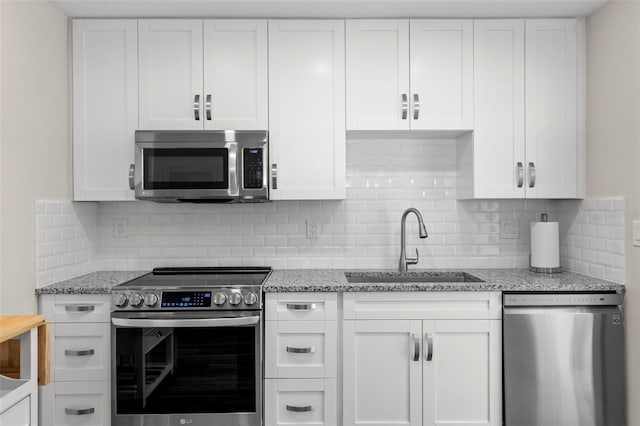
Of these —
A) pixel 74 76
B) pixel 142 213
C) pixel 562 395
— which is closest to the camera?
pixel 562 395

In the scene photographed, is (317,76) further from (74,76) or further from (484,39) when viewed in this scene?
(74,76)

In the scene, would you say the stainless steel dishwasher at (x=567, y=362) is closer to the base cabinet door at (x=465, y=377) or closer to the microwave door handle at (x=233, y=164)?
the base cabinet door at (x=465, y=377)

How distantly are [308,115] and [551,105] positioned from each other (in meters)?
1.44

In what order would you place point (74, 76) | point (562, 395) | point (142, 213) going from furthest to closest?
point (142, 213)
point (74, 76)
point (562, 395)

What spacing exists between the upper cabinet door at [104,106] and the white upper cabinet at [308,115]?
33.0 inches

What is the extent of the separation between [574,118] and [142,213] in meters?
2.75

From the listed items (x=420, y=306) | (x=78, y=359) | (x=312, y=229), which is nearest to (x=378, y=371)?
(x=420, y=306)

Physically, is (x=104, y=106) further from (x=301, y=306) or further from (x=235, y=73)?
(x=301, y=306)

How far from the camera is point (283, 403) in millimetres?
2426

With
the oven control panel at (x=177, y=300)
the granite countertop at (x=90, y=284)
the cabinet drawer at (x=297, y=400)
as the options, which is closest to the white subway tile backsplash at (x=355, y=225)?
the granite countertop at (x=90, y=284)

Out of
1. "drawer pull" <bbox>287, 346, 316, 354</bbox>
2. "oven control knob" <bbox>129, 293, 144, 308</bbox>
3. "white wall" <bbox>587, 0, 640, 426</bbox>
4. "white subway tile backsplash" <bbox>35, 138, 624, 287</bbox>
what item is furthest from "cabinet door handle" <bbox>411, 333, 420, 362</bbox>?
"oven control knob" <bbox>129, 293, 144, 308</bbox>

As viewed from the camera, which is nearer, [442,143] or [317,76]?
[317,76]

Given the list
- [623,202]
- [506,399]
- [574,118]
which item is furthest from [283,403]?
[574,118]

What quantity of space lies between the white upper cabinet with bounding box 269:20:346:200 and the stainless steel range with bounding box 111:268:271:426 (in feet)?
2.32
